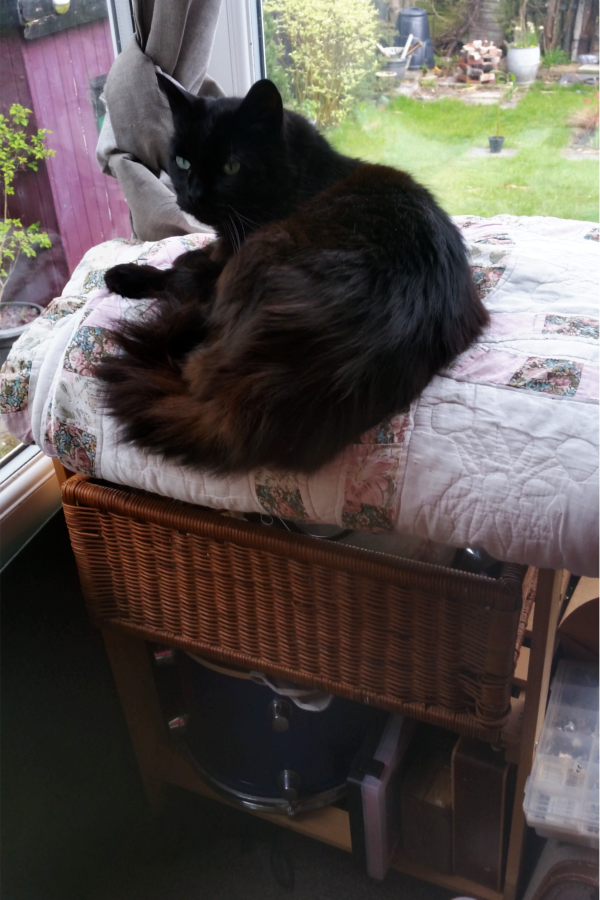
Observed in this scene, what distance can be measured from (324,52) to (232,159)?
0.65 meters

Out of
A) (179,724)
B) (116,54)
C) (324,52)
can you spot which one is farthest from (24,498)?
(324,52)

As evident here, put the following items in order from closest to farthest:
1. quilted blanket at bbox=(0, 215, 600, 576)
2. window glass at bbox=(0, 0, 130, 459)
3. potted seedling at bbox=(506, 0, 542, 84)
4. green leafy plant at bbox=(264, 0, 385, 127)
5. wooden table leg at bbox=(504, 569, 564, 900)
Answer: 1. quilted blanket at bbox=(0, 215, 600, 576)
2. wooden table leg at bbox=(504, 569, 564, 900)
3. window glass at bbox=(0, 0, 130, 459)
4. potted seedling at bbox=(506, 0, 542, 84)
5. green leafy plant at bbox=(264, 0, 385, 127)

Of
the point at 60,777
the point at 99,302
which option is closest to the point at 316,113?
the point at 99,302

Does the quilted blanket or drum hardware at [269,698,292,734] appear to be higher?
the quilted blanket

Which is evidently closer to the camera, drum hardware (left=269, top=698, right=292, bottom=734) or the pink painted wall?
drum hardware (left=269, top=698, right=292, bottom=734)

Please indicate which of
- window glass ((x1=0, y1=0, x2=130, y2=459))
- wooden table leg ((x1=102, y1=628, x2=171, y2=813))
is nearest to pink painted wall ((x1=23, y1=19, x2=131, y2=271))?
window glass ((x1=0, y1=0, x2=130, y2=459))

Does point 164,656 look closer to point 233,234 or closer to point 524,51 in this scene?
point 233,234

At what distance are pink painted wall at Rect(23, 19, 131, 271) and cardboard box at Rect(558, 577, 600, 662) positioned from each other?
116cm

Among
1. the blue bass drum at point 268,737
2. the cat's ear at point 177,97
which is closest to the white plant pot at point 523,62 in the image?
the cat's ear at point 177,97

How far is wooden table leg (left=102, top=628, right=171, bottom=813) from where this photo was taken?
3.76 feet

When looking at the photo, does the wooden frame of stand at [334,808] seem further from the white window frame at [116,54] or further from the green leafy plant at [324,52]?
the green leafy plant at [324,52]

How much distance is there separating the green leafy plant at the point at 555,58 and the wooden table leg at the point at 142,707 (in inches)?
50.7

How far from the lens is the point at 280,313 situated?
29.2 inches

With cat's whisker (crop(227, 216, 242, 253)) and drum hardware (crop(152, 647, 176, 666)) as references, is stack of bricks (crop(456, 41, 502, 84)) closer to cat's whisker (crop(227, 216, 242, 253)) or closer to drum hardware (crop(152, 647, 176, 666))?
cat's whisker (crop(227, 216, 242, 253))
